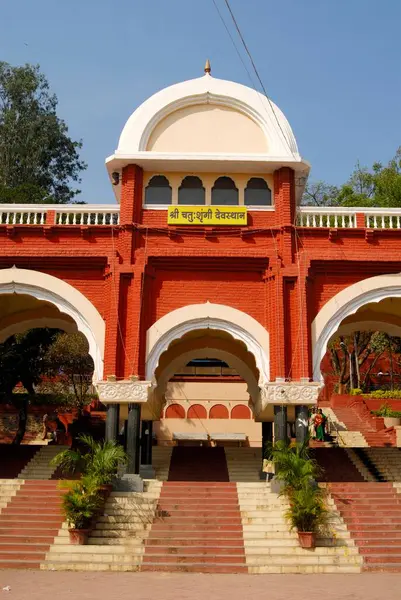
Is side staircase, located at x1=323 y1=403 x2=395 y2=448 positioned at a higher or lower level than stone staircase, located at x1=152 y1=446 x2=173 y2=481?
higher

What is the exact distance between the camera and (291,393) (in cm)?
1606

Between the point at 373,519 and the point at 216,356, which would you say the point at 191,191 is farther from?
the point at 373,519

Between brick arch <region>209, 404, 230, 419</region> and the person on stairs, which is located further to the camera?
brick arch <region>209, 404, 230, 419</region>

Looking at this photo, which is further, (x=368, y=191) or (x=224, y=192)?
(x=368, y=191)

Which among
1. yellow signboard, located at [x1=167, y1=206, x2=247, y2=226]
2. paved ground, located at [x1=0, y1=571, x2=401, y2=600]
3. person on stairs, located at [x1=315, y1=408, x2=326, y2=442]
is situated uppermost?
yellow signboard, located at [x1=167, y1=206, x2=247, y2=226]

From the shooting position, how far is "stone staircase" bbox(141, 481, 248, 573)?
478 inches

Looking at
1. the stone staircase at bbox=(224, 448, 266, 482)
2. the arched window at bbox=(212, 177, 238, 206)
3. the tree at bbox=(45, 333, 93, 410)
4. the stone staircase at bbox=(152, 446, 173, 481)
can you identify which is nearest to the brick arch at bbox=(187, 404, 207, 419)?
the tree at bbox=(45, 333, 93, 410)

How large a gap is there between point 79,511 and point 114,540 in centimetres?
91

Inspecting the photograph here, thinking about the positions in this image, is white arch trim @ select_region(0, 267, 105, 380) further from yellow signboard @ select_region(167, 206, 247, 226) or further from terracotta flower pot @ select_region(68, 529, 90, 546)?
terracotta flower pot @ select_region(68, 529, 90, 546)

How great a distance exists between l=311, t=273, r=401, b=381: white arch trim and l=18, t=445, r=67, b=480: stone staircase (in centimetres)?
869

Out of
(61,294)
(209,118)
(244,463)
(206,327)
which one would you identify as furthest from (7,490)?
(209,118)

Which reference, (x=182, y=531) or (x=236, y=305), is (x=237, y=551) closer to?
(x=182, y=531)

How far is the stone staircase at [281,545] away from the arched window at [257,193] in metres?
7.75

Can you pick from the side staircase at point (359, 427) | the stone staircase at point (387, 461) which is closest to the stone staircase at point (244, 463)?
the stone staircase at point (387, 461)
